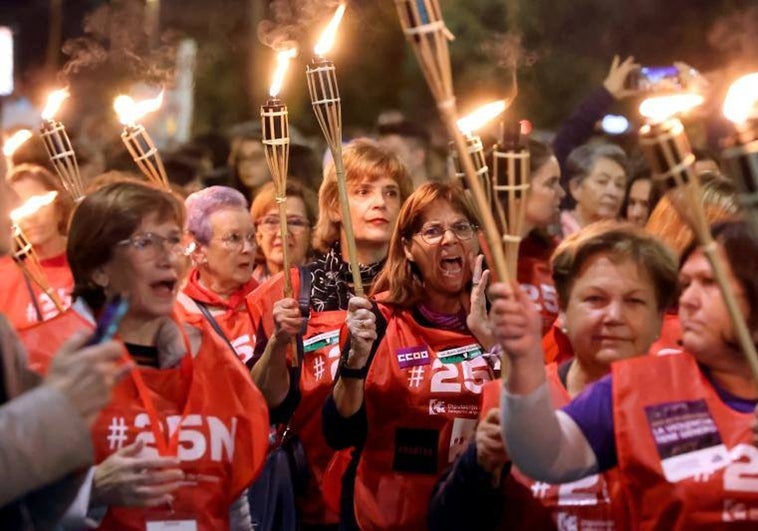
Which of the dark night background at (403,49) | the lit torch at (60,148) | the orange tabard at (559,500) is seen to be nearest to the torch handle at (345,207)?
the orange tabard at (559,500)

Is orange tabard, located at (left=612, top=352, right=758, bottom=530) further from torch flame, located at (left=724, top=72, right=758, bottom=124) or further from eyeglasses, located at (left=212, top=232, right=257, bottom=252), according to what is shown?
eyeglasses, located at (left=212, top=232, right=257, bottom=252)

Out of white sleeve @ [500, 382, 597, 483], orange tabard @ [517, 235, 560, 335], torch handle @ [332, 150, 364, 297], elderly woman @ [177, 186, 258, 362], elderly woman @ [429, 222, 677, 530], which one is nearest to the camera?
white sleeve @ [500, 382, 597, 483]

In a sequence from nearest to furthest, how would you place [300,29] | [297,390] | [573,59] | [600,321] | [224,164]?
[600,321]
[297,390]
[300,29]
[224,164]
[573,59]

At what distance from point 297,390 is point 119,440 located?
1407mm

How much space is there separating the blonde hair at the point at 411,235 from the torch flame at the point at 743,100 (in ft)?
6.77

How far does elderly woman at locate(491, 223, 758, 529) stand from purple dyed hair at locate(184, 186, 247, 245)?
3.41m

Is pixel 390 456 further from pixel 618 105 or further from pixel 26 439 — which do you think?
pixel 618 105

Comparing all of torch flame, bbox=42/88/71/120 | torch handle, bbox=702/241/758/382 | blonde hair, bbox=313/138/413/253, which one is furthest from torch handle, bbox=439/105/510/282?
torch flame, bbox=42/88/71/120

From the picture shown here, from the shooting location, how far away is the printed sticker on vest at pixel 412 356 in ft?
18.3

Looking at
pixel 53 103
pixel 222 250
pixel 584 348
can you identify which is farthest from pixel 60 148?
pixel 584 348

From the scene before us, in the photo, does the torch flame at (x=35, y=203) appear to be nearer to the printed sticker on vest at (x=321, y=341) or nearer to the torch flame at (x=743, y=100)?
the printed sticker on vest at (x=321, y=341)

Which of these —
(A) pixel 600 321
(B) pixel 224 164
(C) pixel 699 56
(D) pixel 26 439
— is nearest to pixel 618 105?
(C) pixel 699 56

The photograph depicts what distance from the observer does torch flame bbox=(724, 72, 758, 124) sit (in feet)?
12.3

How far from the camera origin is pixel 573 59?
14.5 metres
